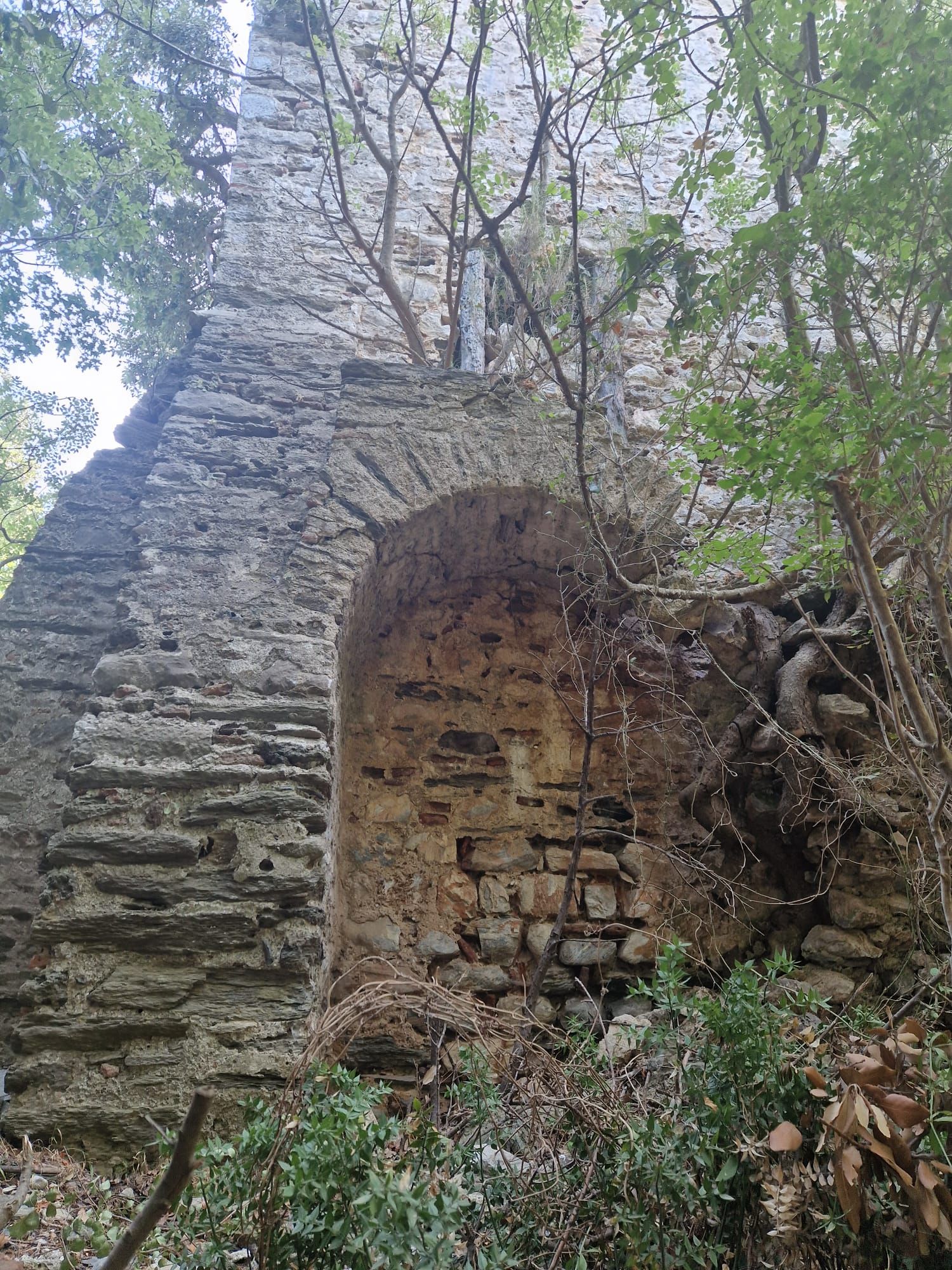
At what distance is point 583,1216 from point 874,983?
6.90 feet

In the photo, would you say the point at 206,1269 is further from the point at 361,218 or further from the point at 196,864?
the point at 361,218

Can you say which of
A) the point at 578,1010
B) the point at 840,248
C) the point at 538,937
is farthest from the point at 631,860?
the point at 840,248

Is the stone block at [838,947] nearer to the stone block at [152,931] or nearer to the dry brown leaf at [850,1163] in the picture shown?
the dry brown leaf at [850,1163]

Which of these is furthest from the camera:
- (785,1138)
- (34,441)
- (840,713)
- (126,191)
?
(34,441)

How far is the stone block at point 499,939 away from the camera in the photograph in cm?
354

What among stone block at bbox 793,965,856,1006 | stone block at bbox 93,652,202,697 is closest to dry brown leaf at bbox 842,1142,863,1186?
stone block at bbox 793,965,856,1006

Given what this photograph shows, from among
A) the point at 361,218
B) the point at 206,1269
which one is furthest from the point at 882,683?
the point at 361,218

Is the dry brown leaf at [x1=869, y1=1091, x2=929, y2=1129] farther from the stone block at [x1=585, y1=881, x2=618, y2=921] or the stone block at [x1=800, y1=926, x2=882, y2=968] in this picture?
the stone block at [x1=585, y1=881, x2=618, y2=921]

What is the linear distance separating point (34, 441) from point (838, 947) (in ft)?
20.2

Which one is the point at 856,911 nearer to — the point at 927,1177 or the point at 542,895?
the point at 542,895

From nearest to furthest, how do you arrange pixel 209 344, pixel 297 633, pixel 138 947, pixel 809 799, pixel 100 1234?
pixel 100 1234 → pixel 138 947 → pixel 297 633 → pixel 809 799 → pixel 209 344

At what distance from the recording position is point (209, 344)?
4016mm

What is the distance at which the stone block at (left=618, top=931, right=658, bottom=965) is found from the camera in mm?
3547

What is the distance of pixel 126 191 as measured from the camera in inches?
209
